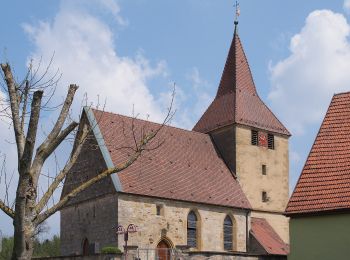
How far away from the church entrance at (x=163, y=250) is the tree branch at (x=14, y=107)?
20087 mm

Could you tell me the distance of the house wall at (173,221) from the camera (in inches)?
1193

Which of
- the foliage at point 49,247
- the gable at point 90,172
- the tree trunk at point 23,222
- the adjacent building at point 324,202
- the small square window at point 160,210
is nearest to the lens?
the tree trunk at point 23,222

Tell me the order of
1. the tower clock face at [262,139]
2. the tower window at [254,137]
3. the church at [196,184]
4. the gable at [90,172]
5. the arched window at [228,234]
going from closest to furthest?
the church at [196,184], the gable at [90,172], the arched window at [228,234], the tower window at [254,137], the tower clock face at [262,139]

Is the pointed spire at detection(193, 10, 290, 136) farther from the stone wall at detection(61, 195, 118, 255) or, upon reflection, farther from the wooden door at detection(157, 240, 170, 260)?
the stone wall at detection(61, 195, 118, 255)

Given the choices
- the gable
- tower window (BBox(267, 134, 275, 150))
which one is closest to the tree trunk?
the gable

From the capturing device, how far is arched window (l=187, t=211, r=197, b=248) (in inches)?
1286

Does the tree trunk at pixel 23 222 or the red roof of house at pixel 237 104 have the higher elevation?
the red roof of house at pixel 237 104

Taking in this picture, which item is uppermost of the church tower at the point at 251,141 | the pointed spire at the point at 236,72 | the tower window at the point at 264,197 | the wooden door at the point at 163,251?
the pointed spire at the point at 236,72

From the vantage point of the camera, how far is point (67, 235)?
114 ft

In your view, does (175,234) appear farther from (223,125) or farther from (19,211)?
(19,211)

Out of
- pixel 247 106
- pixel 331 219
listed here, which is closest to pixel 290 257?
pixel 331 219

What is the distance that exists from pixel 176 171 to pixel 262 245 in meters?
6.40

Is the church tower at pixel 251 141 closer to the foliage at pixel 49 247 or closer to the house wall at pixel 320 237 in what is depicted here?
the house wall at pixel 320 237

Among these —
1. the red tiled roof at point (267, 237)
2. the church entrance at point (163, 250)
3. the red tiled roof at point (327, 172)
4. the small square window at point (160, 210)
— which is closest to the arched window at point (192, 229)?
the church entrance at point (163, 250)
